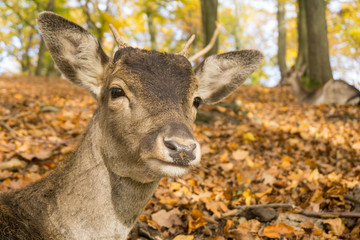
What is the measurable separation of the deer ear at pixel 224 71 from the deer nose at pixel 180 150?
1407 millimetres

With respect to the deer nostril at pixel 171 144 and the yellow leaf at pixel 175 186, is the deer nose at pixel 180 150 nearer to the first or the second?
the deer nostril at pixel 171 144

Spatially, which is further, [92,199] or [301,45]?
[301,45]

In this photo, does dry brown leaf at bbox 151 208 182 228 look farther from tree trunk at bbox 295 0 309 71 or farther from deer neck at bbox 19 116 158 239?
tree trunk at bbox 295 0 309 71

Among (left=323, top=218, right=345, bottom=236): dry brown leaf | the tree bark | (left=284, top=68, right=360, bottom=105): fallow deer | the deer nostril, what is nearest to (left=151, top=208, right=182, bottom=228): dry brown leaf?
(left=323, top=218, right=345, bottom=236): dry brown leaf

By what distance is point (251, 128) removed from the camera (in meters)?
7.63

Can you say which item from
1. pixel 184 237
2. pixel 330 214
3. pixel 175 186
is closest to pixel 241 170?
pixel 175 186

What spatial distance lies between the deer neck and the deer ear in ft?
4.21

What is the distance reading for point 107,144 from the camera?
8.39 feet

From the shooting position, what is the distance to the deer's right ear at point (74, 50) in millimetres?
2656

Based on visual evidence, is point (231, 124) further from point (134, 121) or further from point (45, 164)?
point (134, 121)

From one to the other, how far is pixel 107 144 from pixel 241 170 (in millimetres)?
3148

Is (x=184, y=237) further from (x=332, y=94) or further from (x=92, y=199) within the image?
(x=332, y=94)

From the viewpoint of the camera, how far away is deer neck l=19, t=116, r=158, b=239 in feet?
8.02

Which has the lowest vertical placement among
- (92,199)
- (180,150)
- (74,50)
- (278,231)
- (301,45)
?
(278,231)
